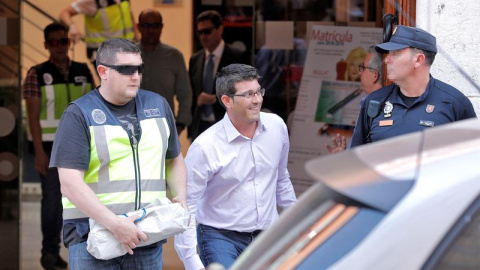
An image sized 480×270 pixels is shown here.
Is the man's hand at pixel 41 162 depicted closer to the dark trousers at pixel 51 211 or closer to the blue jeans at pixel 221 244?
the dark trousers at pixel 51 211

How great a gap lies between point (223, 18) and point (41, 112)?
92.7 inches

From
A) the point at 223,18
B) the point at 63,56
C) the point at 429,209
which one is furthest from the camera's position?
the point at 223,18

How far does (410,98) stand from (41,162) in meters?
4.70

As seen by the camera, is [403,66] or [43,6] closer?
[403,66]

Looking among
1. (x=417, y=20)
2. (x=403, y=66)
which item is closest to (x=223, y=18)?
(x=417, y=20)

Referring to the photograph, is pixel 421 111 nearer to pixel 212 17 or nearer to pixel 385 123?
pixel 385 123

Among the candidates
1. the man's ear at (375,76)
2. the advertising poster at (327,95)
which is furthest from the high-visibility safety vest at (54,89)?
the man's ear at (375,76)

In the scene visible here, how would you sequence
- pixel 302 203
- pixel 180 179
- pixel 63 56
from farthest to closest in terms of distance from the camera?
pixel 63 56 < pixel 180 179 < pixel 302 203

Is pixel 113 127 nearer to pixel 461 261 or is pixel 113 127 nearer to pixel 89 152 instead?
pixel 89 152

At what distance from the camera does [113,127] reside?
460 cm

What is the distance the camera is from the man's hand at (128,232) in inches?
176

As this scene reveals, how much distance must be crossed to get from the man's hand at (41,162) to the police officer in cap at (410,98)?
4.43 meters

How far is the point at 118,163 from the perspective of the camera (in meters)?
4.59

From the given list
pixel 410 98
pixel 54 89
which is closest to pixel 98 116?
pixel 410 98
